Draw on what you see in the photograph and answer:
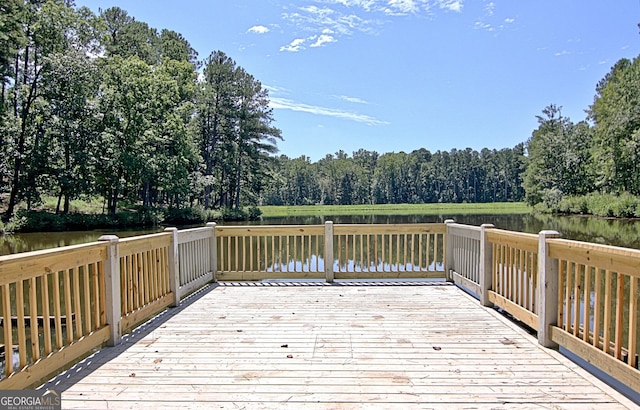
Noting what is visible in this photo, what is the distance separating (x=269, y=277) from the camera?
5.65 metres

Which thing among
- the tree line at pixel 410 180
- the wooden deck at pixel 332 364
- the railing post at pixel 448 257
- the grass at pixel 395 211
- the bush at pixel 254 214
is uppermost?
the tree line at pixel 410 180

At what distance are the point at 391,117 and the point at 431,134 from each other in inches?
473

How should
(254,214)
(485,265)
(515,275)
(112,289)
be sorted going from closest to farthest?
(112,289)
(515,275)
(485,265)
(254,214)

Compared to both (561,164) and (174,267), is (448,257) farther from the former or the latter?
(561,164)

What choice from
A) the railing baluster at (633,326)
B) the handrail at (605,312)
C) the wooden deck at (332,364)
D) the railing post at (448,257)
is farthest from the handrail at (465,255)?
the railing baluster at (633,326)

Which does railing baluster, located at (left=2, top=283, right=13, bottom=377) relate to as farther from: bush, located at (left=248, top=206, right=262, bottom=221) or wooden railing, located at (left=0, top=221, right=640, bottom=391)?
bush, located at (left=248, top=206, right=262, bottom=221)

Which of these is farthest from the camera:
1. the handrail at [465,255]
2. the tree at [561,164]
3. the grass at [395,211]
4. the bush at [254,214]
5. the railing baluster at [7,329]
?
the grass at [395,211]

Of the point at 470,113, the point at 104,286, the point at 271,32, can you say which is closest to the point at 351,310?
the point at 104,286

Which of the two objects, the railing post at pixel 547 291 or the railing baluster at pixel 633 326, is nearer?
the railing baluster at pixel 633 326

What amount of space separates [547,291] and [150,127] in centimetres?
2322

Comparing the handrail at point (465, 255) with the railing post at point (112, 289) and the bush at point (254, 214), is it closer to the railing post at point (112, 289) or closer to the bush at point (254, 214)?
the railing post at point (112, 289)

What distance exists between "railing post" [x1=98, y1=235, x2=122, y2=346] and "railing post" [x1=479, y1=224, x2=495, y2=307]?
3.62m

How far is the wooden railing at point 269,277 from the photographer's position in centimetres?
228

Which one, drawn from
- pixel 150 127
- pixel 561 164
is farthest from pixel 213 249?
pixel 561 164
